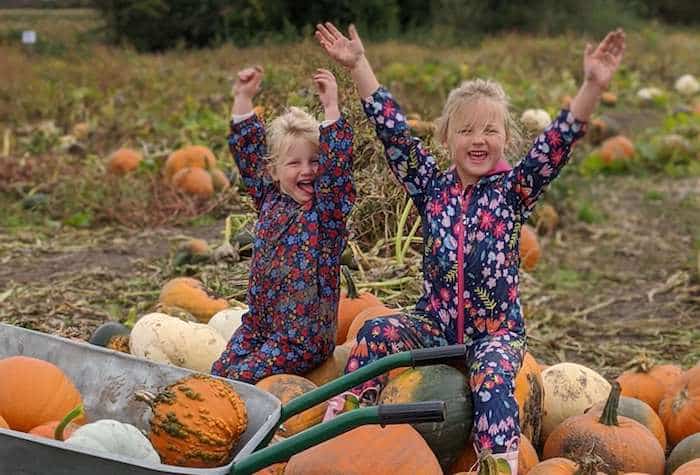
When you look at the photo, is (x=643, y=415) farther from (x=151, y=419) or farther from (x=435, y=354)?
(x=151, y=419)

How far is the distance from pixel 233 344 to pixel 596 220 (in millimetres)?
6018

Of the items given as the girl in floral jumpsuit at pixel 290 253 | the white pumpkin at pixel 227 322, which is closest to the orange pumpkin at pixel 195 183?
the white pumpkin at pixel 227 322

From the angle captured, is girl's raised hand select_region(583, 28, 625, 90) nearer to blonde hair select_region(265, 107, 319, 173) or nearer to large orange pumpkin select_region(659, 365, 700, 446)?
blonde hair select_region(265, 107, 319, 173)

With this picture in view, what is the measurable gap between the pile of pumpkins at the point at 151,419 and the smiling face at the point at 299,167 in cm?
118

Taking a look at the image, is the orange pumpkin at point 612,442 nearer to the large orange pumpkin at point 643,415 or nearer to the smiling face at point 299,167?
the large orange pumpkin at point 643,415

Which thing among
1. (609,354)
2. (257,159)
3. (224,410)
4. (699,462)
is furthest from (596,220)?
(224,410)

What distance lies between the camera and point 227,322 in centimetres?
460

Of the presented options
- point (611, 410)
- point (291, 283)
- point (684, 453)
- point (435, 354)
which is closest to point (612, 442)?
point (611, 410)

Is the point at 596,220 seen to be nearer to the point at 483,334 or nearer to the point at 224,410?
the point at 483,334

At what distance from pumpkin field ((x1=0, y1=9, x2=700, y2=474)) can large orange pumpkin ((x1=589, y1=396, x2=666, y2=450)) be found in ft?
0.04

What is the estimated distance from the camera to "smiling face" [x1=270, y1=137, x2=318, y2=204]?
396cm

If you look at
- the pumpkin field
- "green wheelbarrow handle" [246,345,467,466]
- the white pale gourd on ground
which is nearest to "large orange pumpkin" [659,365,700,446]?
the pumpkin field

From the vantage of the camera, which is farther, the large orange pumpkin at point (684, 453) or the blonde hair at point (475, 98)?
the blonde hair at point (475, 98)

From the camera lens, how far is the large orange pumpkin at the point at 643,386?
4.14m
